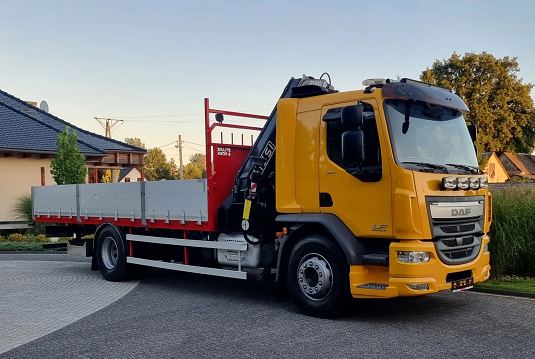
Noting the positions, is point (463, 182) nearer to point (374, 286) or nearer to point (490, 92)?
point (374, 286)

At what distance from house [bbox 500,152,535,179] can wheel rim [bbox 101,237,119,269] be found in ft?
219

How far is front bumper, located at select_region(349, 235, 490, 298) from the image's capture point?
21.4ft

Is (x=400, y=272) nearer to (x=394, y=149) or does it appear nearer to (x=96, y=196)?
(x=394, y=149)

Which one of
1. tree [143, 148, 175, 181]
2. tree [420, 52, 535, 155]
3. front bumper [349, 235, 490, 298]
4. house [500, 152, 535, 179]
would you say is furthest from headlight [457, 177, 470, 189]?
tree [143, 148, 175, 181]

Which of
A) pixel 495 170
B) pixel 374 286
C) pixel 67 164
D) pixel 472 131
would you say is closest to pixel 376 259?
pixel 374 286

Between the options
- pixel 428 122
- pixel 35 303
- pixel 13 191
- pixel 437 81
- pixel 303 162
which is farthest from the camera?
pixel 437 81

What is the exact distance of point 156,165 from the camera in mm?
81688

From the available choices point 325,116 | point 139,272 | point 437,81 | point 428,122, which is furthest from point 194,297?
point 437,81

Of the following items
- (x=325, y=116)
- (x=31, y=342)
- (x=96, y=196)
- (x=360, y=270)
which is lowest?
Result: (x=31, y=342)

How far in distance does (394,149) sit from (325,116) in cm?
112

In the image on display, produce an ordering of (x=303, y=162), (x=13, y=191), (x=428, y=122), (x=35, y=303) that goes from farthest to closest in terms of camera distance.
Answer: (x=13, y=191) → (x=35, y=303) → (x=303, y=162) → (x=428, y=122)

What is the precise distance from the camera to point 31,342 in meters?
6.50

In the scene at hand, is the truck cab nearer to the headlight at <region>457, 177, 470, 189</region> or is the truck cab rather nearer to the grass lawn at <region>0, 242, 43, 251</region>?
the headlight at <region>457, 177, 470, 189</region>

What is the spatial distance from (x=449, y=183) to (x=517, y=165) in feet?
235
